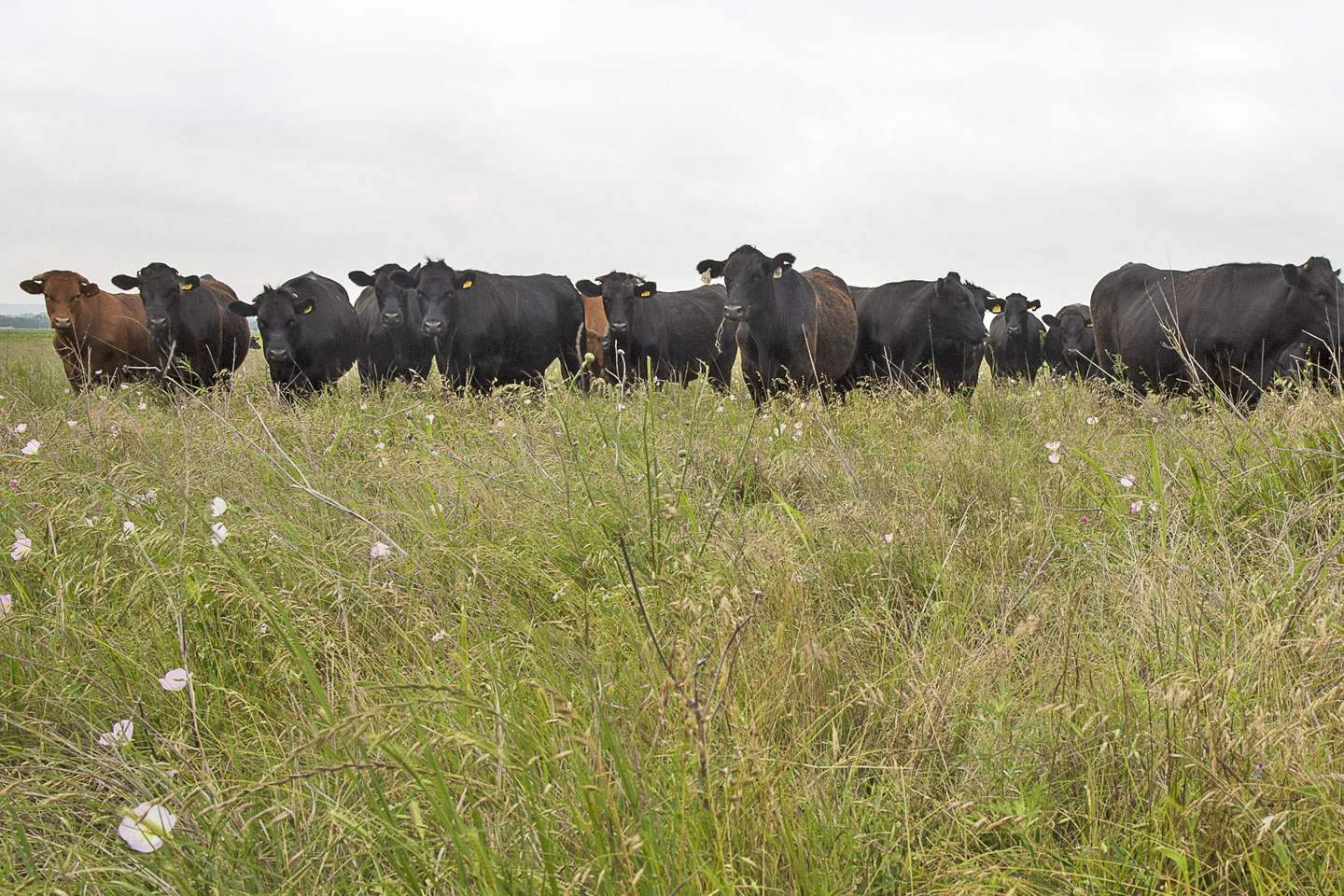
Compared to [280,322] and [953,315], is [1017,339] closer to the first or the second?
[953,315]

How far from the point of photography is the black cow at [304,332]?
416 inches

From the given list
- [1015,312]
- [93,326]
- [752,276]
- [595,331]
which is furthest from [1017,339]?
[93,326]

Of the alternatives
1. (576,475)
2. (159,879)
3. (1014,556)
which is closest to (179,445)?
(576,475)

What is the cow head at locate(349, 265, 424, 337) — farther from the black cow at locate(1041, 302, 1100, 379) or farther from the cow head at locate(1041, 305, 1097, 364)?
the cow head at locate(1041, 305, 1097, 364)

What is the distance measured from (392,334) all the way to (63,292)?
496 centimetres

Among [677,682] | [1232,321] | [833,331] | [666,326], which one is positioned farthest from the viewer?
[666,326]

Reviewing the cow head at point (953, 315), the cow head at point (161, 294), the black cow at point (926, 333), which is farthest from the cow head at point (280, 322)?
the cow head at point (953, 315)

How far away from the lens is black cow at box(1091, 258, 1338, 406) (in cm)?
805

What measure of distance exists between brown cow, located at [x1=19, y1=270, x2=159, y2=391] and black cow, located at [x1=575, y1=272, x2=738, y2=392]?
6.24 meters

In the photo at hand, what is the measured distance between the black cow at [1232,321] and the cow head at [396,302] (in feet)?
26.5

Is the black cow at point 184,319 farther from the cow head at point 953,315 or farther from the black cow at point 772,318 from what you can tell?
the cow head at point 953,315

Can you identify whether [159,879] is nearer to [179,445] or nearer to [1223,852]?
[1223,852]

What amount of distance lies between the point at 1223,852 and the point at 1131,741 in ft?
0.91

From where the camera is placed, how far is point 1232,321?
8508mm
